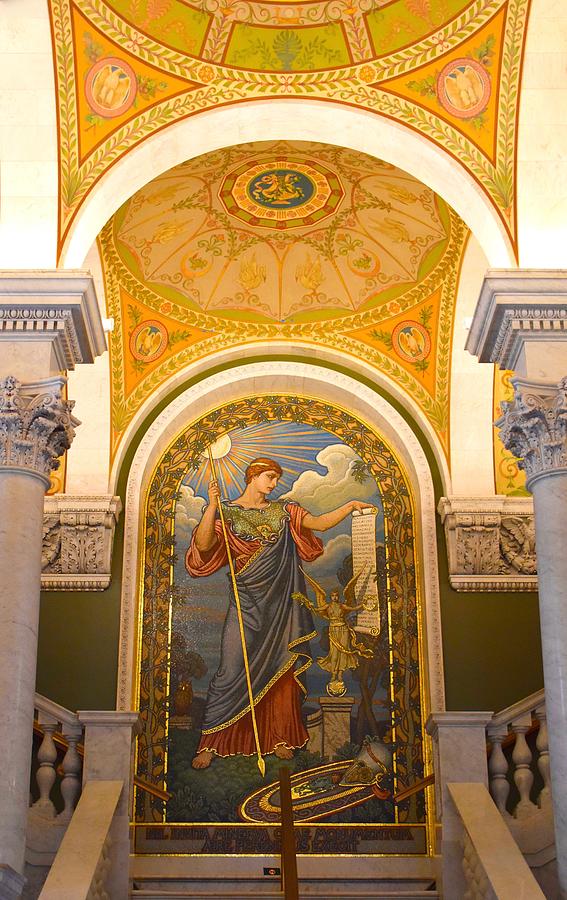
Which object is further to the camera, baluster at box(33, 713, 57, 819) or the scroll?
the scroll

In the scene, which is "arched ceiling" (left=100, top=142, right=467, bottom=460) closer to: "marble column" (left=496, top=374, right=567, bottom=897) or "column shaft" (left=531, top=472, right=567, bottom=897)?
"marble column" (left=496, top=374, right=567, bottom=897)

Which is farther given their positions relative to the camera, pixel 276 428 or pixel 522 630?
pixel 276 428

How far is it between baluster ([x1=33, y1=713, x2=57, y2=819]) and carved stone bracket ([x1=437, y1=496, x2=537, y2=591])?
15.3 ft

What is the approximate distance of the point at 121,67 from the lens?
9.23 metres

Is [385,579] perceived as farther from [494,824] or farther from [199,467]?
[494,824]

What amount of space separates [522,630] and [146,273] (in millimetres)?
5083

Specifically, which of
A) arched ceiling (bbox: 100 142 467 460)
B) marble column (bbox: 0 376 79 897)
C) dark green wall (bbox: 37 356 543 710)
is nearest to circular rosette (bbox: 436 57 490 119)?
arched ceiling (bbox: 100 142 467 460)

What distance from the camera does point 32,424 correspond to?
26.7ft

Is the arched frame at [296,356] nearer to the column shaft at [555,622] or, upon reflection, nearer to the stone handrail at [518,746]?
the stone handrail at [518,746]

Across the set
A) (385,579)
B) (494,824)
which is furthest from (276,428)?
(494,824)

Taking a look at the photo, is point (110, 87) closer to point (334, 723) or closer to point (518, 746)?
point (518, 746)

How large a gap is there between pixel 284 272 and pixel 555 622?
19.6 feet

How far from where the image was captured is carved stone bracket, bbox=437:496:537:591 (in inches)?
473

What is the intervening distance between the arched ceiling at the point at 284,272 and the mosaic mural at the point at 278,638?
778 mm
